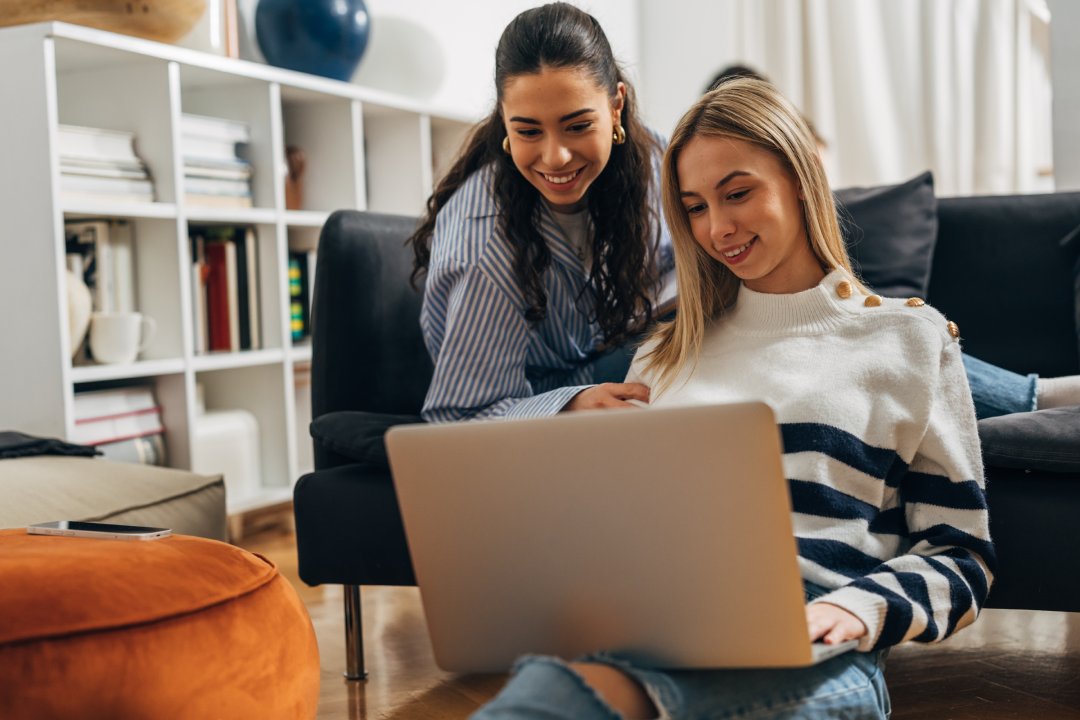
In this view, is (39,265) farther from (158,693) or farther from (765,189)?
(765,189)

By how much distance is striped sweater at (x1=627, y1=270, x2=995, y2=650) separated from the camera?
1150 millimetres

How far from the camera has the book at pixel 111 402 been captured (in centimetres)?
243

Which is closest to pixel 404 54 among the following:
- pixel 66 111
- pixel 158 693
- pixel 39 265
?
pixel 66 111

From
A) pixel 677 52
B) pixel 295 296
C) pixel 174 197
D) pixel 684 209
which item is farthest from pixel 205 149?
pixel 677 52

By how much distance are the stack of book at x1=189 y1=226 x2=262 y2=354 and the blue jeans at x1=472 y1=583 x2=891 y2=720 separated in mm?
2031

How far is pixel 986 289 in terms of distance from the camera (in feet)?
6.77

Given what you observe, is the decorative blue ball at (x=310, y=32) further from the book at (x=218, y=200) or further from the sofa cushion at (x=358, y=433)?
the sofa cushion at (x=358, y=433)

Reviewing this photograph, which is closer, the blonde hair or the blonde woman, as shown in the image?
the blonde woman

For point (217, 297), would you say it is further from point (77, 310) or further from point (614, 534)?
point (614, 534)

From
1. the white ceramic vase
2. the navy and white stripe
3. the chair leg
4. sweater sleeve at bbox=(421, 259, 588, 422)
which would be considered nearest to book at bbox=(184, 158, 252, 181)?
the white ceramic vase

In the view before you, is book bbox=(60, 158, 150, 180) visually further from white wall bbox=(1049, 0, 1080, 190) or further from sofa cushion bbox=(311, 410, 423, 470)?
white wall bbox=(1049, 0, 1080, 190)

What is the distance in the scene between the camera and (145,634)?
1.20 metres

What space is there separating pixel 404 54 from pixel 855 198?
1.70 m

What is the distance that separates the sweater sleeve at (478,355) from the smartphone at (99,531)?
1.44ft
